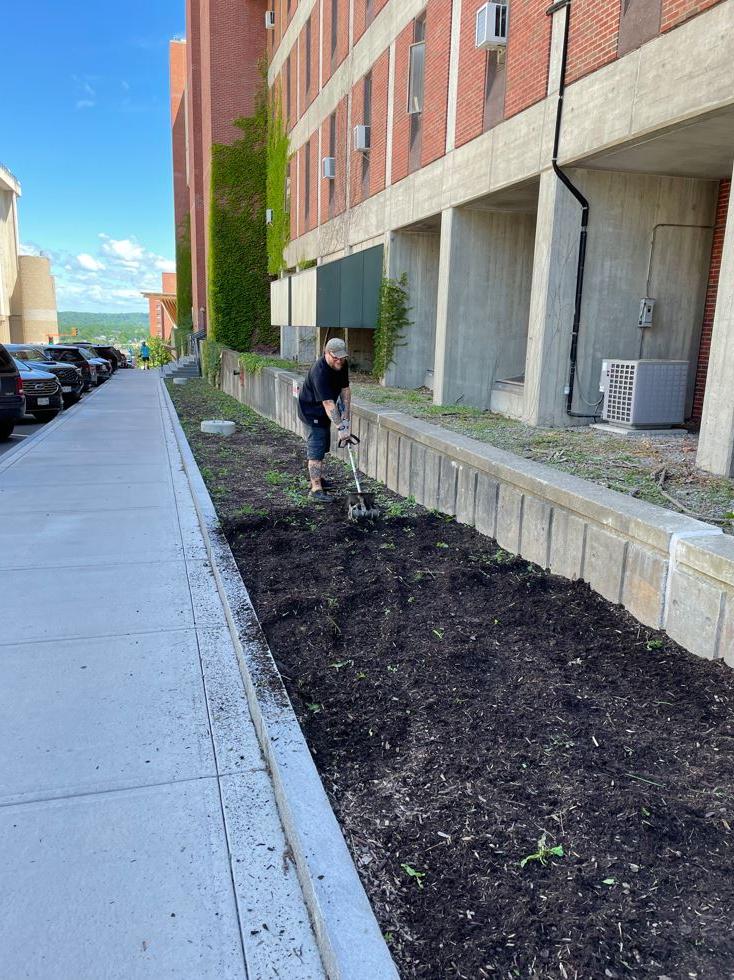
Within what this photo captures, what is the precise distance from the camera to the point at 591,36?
8.25 metres


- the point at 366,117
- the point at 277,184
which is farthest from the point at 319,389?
the point at 277,184

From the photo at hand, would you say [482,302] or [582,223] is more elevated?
[582,223]

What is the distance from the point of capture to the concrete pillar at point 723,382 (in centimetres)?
624

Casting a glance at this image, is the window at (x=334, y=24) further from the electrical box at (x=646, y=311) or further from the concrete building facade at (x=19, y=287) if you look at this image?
the concrete building facade at (x=19, y=287)

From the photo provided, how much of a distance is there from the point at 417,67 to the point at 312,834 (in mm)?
14199

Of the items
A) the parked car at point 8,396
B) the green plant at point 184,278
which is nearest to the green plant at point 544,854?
the parked car at point 8,396

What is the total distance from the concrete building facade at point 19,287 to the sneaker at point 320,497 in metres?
A: 63.5

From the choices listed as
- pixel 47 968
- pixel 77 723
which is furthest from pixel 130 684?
pixel 47 968

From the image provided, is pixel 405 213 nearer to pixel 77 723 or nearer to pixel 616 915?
pixel 77 723

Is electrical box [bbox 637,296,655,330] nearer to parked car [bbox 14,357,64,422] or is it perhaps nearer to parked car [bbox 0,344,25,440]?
parked car [bbox 0,344,25,440]

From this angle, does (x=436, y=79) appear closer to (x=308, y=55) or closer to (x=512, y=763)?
(x=308, y=55)

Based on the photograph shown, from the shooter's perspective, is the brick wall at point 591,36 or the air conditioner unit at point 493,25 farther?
the air conditioner unit at point 493,25

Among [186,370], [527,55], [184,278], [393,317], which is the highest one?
[527,55]

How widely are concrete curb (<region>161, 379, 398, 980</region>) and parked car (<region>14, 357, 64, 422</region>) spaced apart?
14.0 meters
